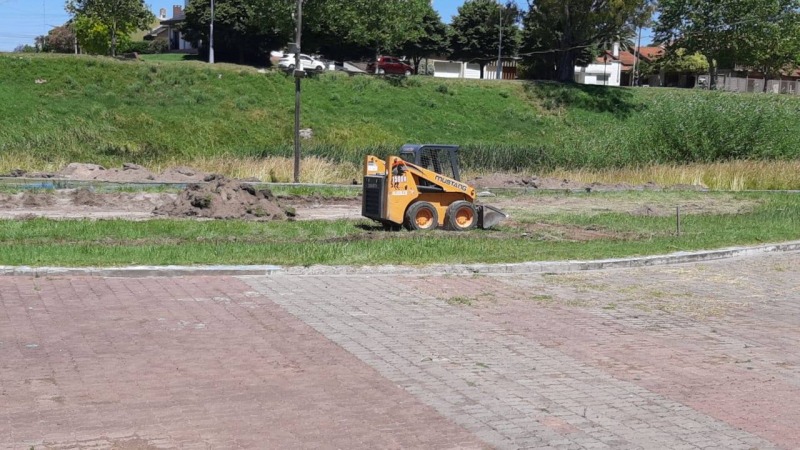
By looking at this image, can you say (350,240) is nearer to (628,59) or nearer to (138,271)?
(138,271)

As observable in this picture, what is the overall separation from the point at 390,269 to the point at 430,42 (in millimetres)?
71198

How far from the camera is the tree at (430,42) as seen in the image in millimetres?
82750

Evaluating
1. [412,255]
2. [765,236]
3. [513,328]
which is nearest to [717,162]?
[765,236]

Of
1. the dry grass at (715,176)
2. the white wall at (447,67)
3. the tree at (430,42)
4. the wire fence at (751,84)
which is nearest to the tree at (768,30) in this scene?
the wire fence at (751,84)

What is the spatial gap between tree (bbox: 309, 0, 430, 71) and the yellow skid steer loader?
46.9 meters

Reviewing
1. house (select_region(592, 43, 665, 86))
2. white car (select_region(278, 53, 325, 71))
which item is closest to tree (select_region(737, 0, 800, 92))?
house (select_region(592, 43, 665, 86))

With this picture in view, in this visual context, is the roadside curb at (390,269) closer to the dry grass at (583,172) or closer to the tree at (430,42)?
the dry grass at (583,172)

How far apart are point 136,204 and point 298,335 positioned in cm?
1414

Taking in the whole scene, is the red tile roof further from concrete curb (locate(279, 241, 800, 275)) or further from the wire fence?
concrete curb (locate(279, 241, 800, 275))

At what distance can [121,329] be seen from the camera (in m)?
10.1

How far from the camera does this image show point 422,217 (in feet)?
62.2

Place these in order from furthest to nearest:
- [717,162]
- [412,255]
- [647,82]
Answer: [647,82]
[717,162]
[412,255]

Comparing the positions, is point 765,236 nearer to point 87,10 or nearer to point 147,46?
point 87,10

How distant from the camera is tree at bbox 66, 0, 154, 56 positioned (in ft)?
220
